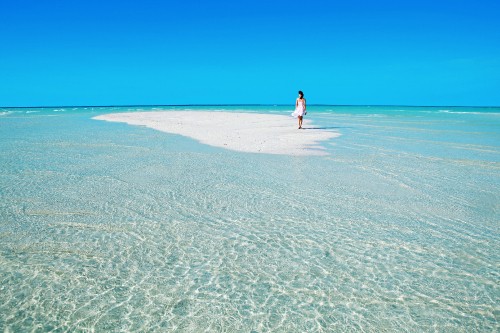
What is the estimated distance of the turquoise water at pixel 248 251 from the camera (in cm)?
291

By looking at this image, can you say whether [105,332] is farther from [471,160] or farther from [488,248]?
[471,160]

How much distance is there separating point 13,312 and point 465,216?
5807 millimetres

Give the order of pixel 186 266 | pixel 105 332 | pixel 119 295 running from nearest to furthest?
1. pixel 105 332
2. pixel 119 295
3. pixel 186 266

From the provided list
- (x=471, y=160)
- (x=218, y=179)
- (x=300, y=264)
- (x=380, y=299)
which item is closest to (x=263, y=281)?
(x=300, y=264)

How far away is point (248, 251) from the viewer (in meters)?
4.03

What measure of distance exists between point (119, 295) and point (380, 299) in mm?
2386

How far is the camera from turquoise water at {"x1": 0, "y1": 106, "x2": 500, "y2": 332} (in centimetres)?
291

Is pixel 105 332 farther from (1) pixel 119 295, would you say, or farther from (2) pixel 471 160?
(2) pixel 471 160

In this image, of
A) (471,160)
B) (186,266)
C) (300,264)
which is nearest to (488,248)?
(300,264)

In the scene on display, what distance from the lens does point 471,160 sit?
33.1 ft

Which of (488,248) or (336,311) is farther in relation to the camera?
(488,248)

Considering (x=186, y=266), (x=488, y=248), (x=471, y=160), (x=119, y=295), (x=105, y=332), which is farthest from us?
(x=471, y=160)

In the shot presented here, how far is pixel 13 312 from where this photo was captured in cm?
287

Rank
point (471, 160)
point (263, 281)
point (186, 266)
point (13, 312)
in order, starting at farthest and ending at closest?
point (471, 160) → point (186, 266) → point (263, 281) → point (13, 312)
